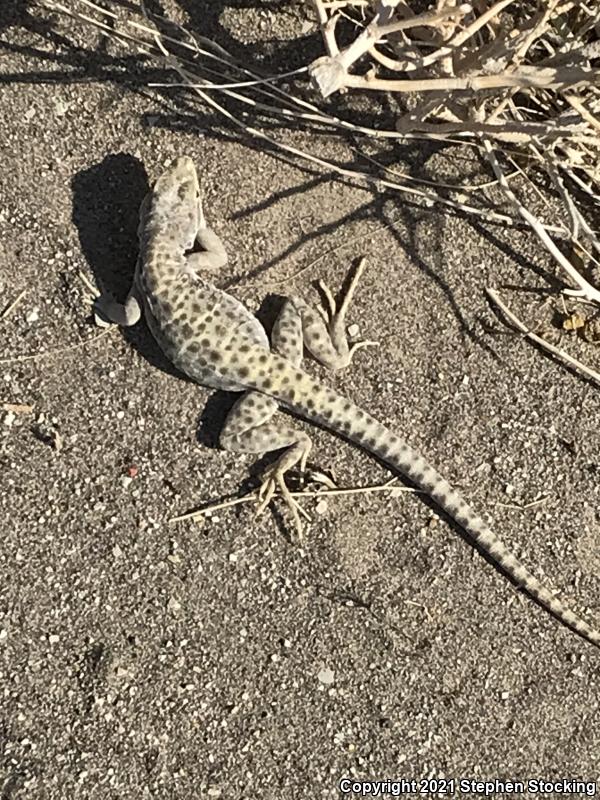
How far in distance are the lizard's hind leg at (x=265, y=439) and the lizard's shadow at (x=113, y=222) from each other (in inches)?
11.0

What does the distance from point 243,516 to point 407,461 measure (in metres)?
0.64

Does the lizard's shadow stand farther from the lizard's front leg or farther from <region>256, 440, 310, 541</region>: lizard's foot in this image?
<region>256, 440, 310, 541</region>: lizard's foot

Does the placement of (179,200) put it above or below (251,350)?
above

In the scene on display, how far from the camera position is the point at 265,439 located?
3.01 metres

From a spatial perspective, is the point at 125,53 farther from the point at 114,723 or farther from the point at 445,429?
the point at 114,723

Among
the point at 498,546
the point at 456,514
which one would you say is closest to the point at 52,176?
the point at 456,514

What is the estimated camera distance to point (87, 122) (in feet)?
10.1

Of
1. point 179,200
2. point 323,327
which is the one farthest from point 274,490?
point 179,200

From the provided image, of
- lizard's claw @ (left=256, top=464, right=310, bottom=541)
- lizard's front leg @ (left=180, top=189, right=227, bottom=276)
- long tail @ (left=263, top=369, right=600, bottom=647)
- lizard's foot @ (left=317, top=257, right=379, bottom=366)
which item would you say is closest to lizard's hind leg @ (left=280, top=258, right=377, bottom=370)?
lizard's foot @ (left=317, top=257, right=379, bottom=366)

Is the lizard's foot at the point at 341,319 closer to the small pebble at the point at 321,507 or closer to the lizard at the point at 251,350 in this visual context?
the lizard at the point at 251,350

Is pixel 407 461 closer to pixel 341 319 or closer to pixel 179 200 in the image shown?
pixel 341 319

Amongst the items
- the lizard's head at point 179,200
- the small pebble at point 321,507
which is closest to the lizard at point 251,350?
the lizard's head at point 179,200

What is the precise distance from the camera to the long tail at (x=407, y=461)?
298 cm

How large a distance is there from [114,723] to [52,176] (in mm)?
2018
